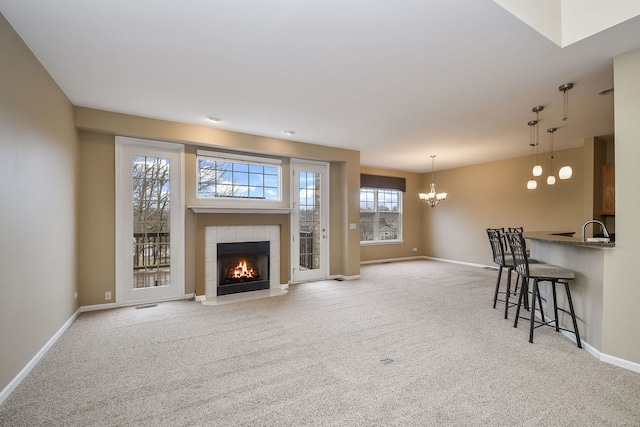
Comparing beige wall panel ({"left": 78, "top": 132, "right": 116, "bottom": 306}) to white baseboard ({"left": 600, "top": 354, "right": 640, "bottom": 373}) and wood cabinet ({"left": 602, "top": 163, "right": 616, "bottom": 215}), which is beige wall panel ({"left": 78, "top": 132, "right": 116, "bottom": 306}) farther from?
wood cabinet ({"left": 602, "top": 163, "right": 616, "bottom": 215})

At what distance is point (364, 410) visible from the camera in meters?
1.97

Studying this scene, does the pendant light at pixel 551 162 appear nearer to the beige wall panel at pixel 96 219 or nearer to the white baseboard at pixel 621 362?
the white baseboard at pixel 621 362

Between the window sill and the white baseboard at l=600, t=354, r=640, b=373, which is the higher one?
the window sill

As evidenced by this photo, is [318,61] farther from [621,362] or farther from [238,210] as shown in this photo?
[621,362]

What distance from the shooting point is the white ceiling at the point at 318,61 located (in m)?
2.08

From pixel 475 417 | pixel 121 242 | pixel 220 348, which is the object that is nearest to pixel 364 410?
pixel 475 417

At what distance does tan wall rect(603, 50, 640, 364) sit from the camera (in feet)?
8.07

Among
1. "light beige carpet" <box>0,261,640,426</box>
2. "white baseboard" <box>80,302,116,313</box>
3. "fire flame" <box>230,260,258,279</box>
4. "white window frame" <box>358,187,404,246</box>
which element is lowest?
"light beige carpet" <box>0,261,640,426</box>

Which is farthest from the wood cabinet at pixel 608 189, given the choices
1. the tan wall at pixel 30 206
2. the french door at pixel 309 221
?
the tan wall at pixel 30 206

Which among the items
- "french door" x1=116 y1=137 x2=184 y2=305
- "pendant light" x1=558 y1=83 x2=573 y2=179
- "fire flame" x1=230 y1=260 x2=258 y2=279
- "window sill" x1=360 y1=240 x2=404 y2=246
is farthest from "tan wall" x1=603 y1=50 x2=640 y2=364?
"window sill" x1=360 y1=240 x2=404 y2=246

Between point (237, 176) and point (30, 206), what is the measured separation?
2.91 m

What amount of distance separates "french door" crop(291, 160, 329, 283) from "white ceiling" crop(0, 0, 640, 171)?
1.55m

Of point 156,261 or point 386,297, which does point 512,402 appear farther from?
point 156,261

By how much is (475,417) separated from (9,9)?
4.24 m
